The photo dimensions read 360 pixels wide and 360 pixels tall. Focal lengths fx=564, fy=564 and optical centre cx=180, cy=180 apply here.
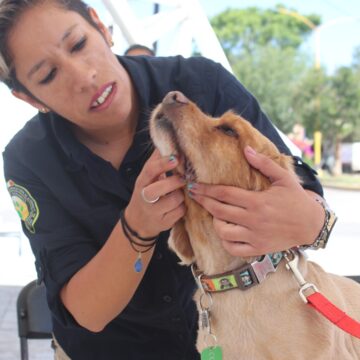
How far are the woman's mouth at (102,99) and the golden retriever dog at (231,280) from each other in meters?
0.13

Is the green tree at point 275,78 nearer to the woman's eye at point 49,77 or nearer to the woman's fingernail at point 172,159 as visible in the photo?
the woman's eye at point 49,77

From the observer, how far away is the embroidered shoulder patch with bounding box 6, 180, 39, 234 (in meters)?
1.60

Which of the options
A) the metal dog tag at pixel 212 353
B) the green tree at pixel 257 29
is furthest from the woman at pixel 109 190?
the green tree at pixel 257 29

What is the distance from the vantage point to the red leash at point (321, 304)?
4.05ft

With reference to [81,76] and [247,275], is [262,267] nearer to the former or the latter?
[247,275]

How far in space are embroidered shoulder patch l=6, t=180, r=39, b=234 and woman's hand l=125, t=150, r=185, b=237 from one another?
41 cm

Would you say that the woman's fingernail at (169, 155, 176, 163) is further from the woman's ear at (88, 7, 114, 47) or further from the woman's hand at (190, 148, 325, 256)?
the woman's ear at (88, 7, 114, 47)

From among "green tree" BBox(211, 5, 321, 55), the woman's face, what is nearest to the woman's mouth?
the woman's face

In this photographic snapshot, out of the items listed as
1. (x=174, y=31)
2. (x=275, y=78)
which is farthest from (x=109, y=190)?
(x=275, y=78)

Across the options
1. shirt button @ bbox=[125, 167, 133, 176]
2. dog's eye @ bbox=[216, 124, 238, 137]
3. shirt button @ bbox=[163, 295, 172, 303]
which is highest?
dog's eye @ bbox=[216, 124, 238, 137]

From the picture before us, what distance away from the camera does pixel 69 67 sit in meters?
1.45

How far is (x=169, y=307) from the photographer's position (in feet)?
5.46

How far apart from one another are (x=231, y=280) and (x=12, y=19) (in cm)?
86

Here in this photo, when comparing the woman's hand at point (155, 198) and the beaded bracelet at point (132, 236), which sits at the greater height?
the woman's hand at point (155, 198)
